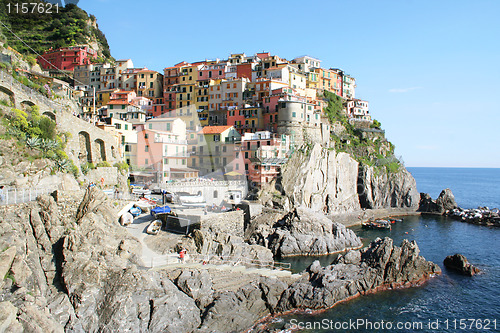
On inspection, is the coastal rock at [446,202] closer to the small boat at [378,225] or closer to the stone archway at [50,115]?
the small boat at [378,225]

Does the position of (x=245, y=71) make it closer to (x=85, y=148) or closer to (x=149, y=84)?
(x=149, y=84)

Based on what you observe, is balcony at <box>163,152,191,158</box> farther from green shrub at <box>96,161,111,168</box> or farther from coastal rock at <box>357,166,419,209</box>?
coastal rock at <box>357,166,419,209</box>

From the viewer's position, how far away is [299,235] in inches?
1571

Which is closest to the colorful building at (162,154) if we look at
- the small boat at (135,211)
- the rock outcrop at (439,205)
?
the small boat at (135,211)

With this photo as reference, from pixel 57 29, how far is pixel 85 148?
68828mm

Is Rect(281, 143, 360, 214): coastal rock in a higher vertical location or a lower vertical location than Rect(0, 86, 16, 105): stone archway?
lower

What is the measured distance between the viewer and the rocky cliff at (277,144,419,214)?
2056 inches

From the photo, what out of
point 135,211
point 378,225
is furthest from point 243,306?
point 378,225

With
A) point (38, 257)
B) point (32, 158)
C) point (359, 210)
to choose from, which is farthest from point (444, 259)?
point (32, 158)

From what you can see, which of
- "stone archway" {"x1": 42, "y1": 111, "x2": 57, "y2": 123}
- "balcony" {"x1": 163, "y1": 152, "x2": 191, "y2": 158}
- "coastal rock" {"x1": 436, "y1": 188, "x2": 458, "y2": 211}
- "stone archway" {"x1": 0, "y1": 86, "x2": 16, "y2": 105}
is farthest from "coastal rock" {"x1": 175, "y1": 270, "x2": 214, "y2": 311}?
"coastal rock" {"x1": 436, "y1": 188, "x2": 458, "y2": 211}

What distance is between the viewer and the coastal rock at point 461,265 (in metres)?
33.9

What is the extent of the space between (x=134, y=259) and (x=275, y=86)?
45.9 meters

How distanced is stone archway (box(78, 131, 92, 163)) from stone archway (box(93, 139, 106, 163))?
3.22 feet

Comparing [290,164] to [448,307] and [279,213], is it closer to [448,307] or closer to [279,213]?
[279,213]
